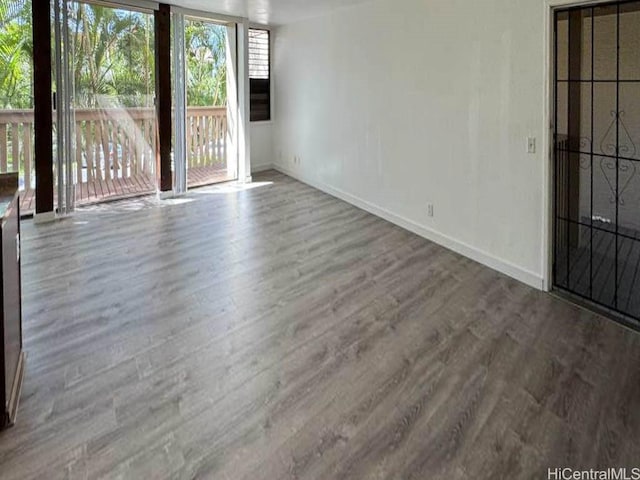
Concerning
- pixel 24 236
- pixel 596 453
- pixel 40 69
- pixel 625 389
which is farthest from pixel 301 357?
pixel 40 69

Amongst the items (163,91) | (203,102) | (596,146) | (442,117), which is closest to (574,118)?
(596,146)

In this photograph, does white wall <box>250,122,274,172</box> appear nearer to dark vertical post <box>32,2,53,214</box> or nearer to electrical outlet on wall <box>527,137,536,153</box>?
dark vertical post <box>32,2,53,214</box>

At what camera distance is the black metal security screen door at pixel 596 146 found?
3.45m

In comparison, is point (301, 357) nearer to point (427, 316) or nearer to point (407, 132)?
point (427, 316)

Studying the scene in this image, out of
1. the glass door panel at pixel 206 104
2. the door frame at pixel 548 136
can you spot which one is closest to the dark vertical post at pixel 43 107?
the glass door panel at pixel 206 104

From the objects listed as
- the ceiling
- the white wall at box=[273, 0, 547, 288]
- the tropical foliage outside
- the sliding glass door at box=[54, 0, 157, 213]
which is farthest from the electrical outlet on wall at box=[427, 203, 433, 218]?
the tropical foliage outside

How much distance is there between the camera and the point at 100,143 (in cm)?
614

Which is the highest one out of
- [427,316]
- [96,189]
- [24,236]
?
[96,189]

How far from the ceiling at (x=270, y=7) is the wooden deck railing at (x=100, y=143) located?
1445 millimetres

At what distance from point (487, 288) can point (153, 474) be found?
2709 mm

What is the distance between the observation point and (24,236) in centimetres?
481

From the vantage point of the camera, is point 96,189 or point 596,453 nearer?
point 596,453

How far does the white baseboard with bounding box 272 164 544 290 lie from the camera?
380 centimetres

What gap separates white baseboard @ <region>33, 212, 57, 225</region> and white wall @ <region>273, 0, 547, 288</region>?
11.6 feet
